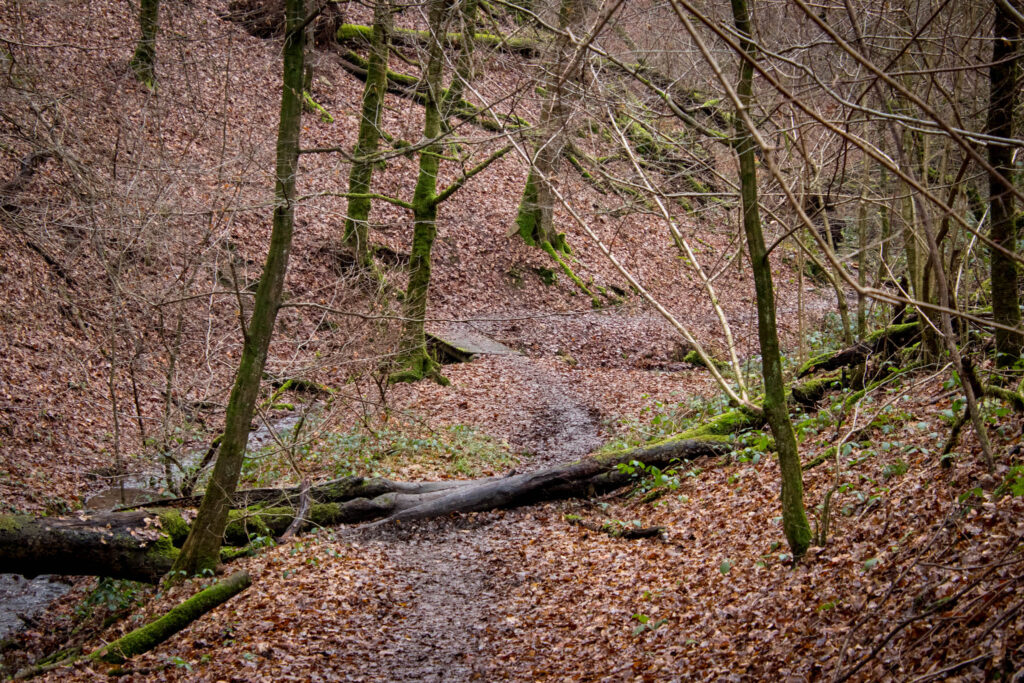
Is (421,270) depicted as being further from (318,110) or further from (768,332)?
(318,110)

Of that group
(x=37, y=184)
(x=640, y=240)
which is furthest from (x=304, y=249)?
(x=640, y=240)

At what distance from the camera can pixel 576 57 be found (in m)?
3.37

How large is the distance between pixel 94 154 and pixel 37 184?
297cm

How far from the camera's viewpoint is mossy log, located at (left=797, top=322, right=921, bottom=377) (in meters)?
8.18

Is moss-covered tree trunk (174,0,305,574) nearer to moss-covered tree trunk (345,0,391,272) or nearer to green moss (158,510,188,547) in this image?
green moss (158,510,188,547)

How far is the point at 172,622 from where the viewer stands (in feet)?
19.1

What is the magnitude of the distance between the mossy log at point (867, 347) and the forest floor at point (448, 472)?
0.60 meters

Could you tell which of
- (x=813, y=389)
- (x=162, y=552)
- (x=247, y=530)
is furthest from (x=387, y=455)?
(x=813, y=389)

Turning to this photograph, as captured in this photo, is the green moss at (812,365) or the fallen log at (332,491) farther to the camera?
the green moss at (812,365)

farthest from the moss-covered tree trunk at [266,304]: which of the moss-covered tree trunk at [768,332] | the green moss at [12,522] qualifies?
the moss-covered tree trunk at [768,332]

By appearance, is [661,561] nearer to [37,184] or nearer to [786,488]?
[786,488]

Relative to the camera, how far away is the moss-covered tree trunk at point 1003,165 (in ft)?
15.5

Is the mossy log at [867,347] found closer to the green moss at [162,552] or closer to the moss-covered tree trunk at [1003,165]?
the moss-covered tree trunk at [1003,165]

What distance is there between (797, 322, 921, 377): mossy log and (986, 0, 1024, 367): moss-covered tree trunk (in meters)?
2.28
